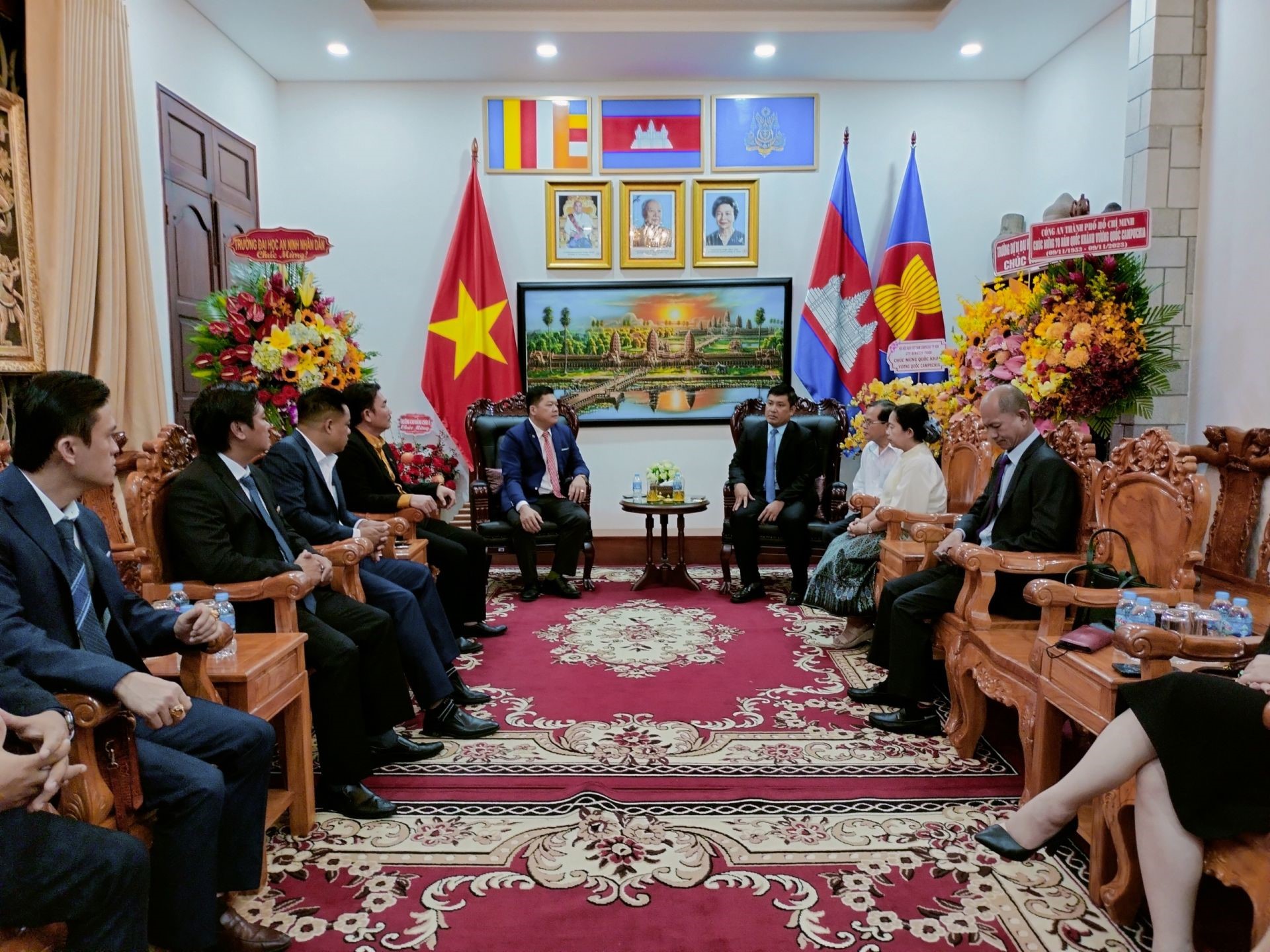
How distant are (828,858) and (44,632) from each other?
6.69 ft

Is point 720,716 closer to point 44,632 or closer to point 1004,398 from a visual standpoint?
point 1004,398

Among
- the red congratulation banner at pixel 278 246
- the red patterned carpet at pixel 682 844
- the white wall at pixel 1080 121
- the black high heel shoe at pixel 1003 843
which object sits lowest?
the red patterned carpet at pixel 682 844

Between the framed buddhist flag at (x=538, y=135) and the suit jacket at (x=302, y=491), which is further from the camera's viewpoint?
the framed buddhist flag at (x=538, y=135)

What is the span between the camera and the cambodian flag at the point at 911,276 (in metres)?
6.16

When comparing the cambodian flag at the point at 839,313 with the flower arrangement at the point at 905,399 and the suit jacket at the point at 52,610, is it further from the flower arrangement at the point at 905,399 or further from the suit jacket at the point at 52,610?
the suit jacket at the point at 52,610

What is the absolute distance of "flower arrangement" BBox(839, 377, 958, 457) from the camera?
465 centimetres

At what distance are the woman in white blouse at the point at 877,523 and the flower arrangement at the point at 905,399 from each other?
42cm

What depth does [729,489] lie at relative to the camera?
563 cm

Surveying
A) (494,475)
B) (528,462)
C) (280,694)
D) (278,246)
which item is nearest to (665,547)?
(528,462)

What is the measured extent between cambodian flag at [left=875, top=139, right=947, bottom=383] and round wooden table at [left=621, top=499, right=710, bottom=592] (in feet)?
6.43

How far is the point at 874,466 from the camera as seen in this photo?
16.4 ft

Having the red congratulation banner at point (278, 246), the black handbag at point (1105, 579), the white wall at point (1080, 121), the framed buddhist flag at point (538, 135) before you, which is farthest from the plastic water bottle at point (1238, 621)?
the framed buddhist flag at point (538, 135)

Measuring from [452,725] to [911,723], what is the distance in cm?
178

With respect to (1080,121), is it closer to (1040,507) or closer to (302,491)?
(1040,507)
